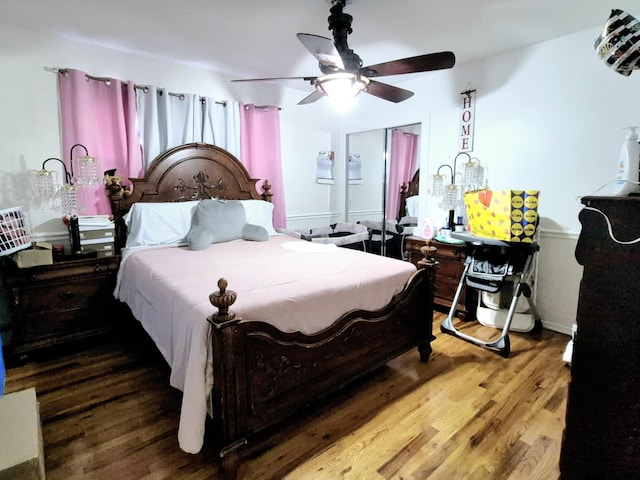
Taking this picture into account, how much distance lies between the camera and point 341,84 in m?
2.15

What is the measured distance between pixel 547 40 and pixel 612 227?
2.59 metres

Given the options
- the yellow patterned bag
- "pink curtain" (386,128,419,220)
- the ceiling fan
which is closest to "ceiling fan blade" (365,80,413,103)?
the ceiling fan

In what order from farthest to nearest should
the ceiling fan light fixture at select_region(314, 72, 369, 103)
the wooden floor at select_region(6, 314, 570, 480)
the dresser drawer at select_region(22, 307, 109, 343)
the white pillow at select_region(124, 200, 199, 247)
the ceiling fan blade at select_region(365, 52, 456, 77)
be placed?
the white pillow at select_region(124, 200, 199, 247) < the dresser drawer at select_region(22, 307, 109, 343) < the ceiling fan light fixture at select_region(314, 72, 369, 103) < the ceiling fan blade at select_region(365, 52, 456, 77) < the wooden floor at select_region(6, 314, 570, 480)

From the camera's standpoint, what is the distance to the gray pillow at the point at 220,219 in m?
3.15

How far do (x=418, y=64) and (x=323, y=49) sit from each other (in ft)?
1.97

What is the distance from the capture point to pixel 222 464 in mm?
1514

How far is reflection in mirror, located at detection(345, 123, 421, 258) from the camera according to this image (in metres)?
4.02

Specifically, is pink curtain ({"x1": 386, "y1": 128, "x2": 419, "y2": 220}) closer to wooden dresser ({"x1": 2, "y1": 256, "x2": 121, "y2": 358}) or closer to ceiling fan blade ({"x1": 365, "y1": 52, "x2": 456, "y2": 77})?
ceiling fan blade ({"x1": 365, "y1": 52, "x2": 456, "y2": 77})

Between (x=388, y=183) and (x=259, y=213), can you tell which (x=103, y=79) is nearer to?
(x=259, y=213)

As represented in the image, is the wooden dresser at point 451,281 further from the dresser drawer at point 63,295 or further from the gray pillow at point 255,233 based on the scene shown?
the dresser drawer at point 63,295

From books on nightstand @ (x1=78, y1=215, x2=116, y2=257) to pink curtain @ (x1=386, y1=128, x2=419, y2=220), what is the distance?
2.88 meters

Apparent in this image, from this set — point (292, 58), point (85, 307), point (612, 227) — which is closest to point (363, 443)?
point (612, 227)

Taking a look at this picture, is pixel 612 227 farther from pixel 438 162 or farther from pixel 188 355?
pixel 438 162

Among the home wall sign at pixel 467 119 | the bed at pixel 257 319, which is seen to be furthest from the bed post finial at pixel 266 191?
the home wall sign at pixel 467 119
